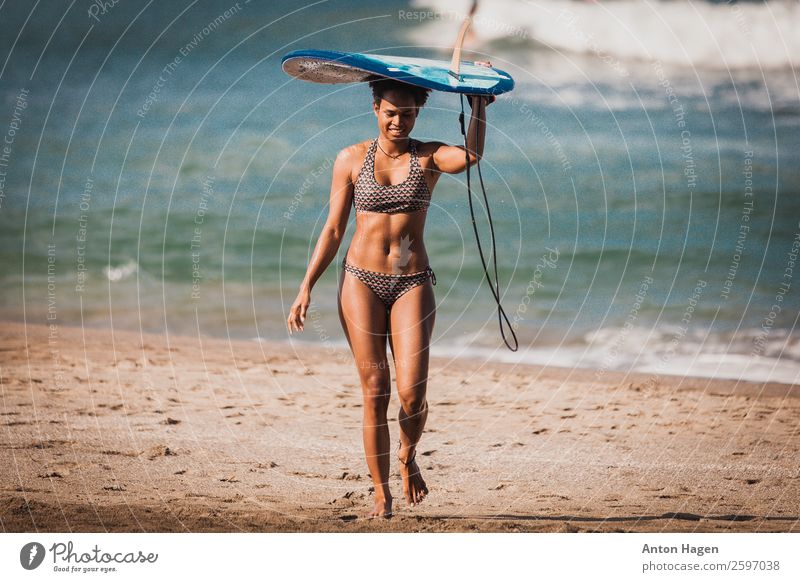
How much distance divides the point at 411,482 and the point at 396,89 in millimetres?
3027

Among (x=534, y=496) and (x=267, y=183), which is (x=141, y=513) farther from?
(x=267, y=183)

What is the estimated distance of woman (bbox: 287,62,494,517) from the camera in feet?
24.8

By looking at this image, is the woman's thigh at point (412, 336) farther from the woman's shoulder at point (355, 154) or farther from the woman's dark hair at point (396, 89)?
the woman's dark hair at point (396, 89)

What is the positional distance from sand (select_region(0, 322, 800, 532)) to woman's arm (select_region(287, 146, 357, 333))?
5.75ft

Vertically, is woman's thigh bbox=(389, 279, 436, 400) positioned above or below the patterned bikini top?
below

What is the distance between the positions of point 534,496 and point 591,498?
502 mm

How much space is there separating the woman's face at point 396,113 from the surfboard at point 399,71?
0.15 meters

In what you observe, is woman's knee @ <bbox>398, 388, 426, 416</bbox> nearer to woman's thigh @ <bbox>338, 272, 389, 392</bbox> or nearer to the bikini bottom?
woman's thigh @ <bbox>338, 272, 389, 392</bbox>

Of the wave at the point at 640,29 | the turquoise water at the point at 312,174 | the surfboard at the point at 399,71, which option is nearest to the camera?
the surfboard at the point at 399,71

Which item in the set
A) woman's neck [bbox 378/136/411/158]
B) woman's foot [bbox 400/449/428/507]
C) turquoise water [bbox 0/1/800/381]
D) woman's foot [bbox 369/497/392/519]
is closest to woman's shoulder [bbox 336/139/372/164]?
woman's neck [bbox 378/136/411/158]

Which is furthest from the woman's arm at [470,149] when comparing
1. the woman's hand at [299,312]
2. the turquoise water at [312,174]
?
the turquoise water at [312,174]

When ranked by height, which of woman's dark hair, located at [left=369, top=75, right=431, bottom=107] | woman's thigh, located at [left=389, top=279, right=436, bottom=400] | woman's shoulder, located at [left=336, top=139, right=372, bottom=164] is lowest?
woman's thigh, located at [left=389, top=279, right=436, bottom=400]

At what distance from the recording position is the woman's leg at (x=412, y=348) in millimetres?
7562
